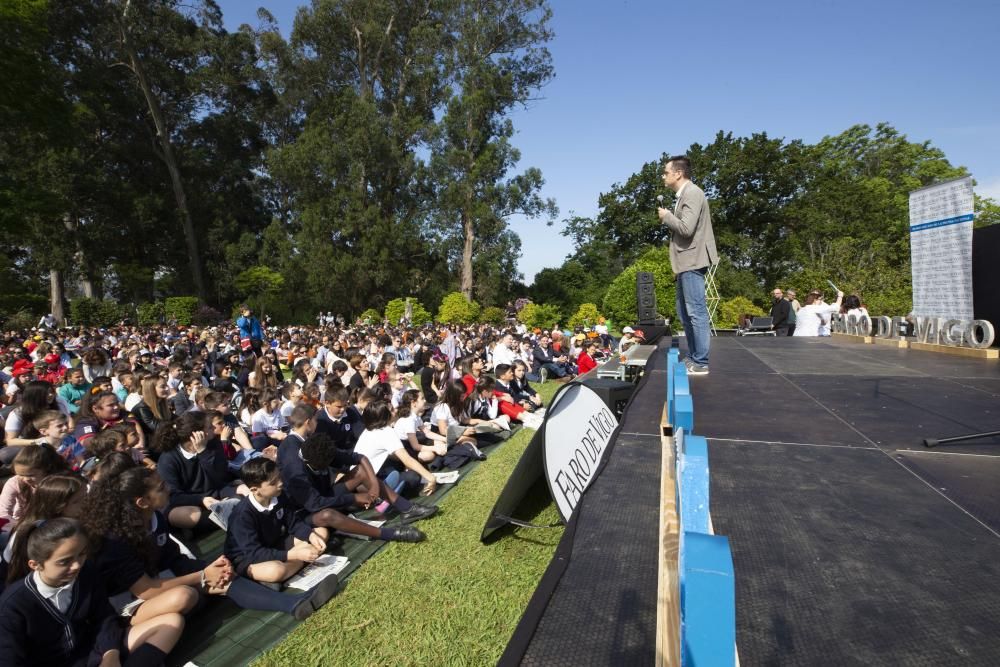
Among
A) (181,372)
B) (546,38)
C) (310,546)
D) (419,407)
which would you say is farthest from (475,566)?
(546,38)

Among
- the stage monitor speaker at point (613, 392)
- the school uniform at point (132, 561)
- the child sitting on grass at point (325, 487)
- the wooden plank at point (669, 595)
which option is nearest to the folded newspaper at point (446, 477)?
the child sitting on grass at point (325, 487)

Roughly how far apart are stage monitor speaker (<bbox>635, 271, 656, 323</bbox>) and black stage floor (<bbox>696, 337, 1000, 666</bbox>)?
9345mm

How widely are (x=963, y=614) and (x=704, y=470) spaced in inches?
32.9

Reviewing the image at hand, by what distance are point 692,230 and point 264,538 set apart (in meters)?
3.78

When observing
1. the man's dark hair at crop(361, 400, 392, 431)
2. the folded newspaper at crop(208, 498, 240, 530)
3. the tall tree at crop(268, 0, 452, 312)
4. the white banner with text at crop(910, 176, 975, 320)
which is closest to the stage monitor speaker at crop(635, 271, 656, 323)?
the white banner with text at crop(910, 176, 975, 320)

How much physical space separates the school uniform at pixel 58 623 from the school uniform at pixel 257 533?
808 millimetres

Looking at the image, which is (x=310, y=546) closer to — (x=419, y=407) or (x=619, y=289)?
(x=419, y=407)

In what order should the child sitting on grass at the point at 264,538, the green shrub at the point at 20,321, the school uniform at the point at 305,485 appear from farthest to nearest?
1. the green shrub at the point at 20,321
2. the school uniform at the point at 305,485
3. the child sitting on grass at the point at 264,538

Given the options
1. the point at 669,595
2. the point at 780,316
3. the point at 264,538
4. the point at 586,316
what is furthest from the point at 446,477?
the point at 586,316

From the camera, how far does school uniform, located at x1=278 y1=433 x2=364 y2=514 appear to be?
14.1 feet

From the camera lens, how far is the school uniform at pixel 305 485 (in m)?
4.29

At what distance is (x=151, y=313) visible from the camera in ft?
102

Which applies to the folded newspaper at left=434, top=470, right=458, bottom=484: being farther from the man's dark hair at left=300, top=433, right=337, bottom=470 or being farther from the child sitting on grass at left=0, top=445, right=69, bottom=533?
the child sitting on grass at left=0, top=445, right=69, bottom=533

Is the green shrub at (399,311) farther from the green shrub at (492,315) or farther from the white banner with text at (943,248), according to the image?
the white banner with text at (943,248)
